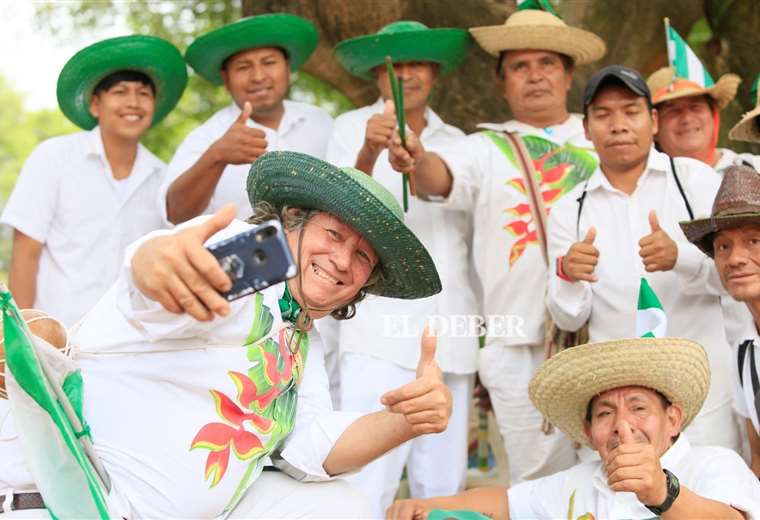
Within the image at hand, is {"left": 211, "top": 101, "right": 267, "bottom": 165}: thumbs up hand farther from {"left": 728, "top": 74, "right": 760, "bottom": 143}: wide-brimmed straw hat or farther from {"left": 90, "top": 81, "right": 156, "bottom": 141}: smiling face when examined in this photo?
{"left": 728, "top": 74, "right": 760, "bottom": 143}: wide-brimmed straw hat

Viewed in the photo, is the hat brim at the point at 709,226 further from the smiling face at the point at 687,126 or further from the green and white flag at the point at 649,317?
the smiling face at the point at 687,126

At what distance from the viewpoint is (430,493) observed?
14.6ft

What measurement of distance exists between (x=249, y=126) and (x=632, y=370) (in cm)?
211

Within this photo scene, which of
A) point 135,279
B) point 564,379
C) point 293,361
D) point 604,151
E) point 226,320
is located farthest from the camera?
point 604,151

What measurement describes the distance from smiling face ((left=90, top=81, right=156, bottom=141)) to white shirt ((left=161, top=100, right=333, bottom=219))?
21cm

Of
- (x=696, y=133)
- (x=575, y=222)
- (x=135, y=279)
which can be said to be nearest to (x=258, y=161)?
(x=135, y=279)

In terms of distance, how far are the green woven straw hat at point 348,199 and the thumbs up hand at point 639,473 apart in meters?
0.72

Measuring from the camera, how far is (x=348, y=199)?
270 cm

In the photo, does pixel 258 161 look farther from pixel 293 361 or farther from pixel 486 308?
pixel 486 308

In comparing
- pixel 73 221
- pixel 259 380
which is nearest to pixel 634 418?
pixel 259 380

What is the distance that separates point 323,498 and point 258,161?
3.09 ft

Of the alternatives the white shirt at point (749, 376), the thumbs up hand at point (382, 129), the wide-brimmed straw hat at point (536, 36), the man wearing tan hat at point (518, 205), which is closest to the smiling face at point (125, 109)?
the thumbs up hand at point (382, 129)

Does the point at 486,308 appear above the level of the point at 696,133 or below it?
below

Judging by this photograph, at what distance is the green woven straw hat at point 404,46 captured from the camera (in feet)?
15.1
